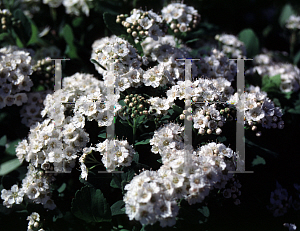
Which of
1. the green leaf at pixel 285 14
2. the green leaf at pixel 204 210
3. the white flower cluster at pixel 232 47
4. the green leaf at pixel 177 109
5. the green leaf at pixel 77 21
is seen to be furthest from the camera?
the green leaf at pixel 285 14

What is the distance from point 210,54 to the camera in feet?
10.4

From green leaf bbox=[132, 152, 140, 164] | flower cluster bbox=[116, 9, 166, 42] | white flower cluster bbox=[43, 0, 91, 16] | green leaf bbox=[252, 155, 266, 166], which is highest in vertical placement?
white flower cluster bbox=[43, 0, 91, 16]

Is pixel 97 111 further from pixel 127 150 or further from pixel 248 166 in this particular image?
pixel 248 166

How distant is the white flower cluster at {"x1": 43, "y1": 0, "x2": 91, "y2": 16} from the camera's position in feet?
12.1

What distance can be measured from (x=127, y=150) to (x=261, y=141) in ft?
4.19

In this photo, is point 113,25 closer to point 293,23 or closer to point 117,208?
point 117,208

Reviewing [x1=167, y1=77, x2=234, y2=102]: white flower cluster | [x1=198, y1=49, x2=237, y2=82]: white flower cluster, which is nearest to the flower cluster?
[x1=198, y1=49, x2=237, y2=82]: white flower cluster

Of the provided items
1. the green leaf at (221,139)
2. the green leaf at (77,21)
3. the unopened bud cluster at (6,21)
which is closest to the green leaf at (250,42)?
the green leaf at (221,139)

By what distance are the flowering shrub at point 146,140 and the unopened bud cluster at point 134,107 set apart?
0.03ft

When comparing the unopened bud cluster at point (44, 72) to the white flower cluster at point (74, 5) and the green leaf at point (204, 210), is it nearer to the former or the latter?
the white flower cluster at point (74, 5)

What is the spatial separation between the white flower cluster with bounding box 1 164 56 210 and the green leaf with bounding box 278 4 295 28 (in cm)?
411

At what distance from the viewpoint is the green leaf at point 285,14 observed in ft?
15.5

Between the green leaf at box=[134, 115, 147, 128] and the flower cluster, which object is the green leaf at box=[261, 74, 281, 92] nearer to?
the flower cluster

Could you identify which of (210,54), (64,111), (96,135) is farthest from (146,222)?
(210,54)
